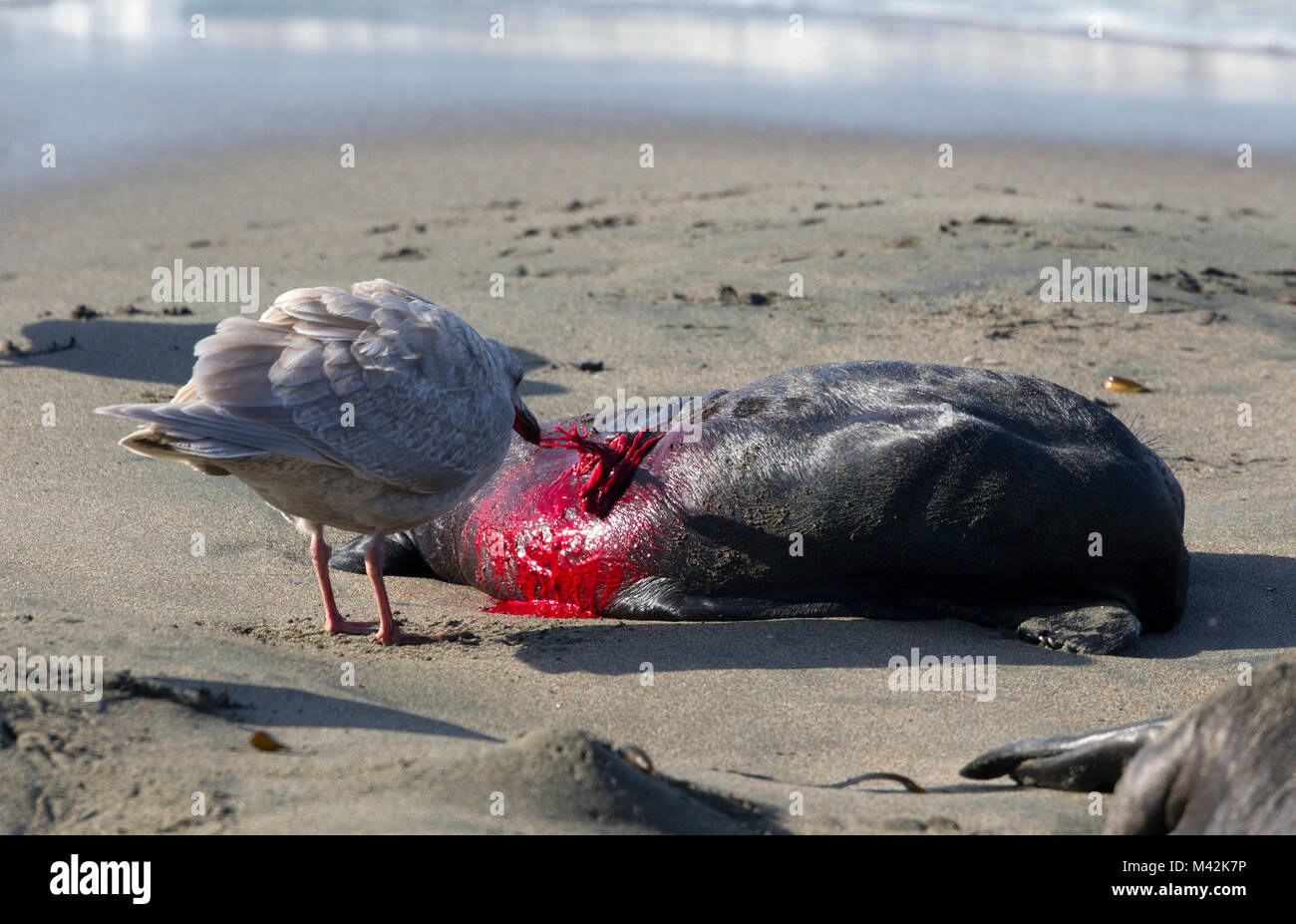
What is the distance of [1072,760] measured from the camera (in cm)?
311

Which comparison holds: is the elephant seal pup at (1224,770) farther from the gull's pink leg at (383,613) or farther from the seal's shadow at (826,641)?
the gull's pink leg at (383,613)

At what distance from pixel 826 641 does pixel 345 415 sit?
1.71m

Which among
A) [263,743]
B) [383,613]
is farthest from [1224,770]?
[383,613]

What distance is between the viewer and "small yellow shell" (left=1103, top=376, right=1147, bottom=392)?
697 cm

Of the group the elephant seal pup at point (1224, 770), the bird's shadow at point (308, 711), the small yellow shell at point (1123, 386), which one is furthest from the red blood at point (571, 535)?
the small yellow shell at point (1123, 386)

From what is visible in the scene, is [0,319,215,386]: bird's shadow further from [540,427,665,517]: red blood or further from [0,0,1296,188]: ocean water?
[0,0,1296,188]: ocean water

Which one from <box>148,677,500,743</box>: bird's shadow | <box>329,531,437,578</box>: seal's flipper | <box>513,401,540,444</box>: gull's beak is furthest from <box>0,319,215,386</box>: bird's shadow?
<box>148,677,500,743</box>: bird's shadow

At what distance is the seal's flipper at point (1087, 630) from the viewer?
13.9 feet

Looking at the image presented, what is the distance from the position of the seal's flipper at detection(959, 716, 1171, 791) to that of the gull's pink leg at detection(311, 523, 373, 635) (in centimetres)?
211

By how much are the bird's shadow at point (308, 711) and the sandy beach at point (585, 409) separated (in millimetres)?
15

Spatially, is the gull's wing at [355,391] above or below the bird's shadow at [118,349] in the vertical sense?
above

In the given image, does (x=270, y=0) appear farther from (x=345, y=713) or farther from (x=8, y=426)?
(x=345, y=713)

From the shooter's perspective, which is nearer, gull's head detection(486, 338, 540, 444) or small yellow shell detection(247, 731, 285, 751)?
small yellow shell detection(247, 731, 285, 751)
